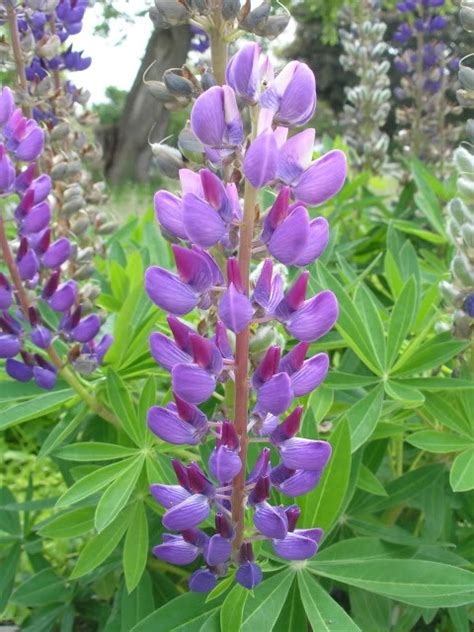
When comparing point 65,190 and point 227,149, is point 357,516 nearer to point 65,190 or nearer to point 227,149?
point 227,149

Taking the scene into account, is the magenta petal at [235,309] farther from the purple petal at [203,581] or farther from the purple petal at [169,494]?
the purple petal at [203,581]

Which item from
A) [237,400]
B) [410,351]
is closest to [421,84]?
[410,351]

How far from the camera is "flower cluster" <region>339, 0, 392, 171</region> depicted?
3996 mm

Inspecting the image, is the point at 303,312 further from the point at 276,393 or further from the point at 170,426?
the point at 170,426

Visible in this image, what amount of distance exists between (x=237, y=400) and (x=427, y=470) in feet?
2.43

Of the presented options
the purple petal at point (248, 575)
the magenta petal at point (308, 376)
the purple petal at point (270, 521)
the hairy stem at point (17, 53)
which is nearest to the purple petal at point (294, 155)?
the magenta petal at point (308, 376)

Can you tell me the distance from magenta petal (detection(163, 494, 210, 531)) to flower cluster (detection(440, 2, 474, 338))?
76 centimetres

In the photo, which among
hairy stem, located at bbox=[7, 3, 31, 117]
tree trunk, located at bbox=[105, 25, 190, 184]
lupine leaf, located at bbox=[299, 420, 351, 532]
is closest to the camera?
lupine leaf, located at bbox=[299, 420, 351, 532]

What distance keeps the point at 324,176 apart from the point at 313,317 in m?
0.20

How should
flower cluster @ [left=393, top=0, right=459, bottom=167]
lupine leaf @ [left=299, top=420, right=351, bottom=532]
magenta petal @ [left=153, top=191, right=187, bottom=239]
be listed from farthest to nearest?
1. flower cluster @ [left=393, top=0, right=459, bottom=167]
2. lupine leaf @ [left=299, top=420, right=351, bottom=532]
3. magenta petal @ [left=153, top=191, right=187, bottom=239]

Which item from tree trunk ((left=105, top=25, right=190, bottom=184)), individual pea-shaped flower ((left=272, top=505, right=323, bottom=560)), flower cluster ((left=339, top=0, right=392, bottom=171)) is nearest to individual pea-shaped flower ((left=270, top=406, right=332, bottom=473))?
individual pea-shaped flower ((left=272, top=505, right=323, bottom=560))

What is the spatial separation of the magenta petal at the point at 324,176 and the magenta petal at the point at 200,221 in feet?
0.44

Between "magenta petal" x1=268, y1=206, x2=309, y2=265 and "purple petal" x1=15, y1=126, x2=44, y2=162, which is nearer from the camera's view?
"magenta petal" x1=268, y1=206, x2=309, y2=265

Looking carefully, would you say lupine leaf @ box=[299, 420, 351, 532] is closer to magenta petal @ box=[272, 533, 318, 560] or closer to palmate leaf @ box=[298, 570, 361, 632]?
palmate leaf @ box=[298, 570, 361, 632]
